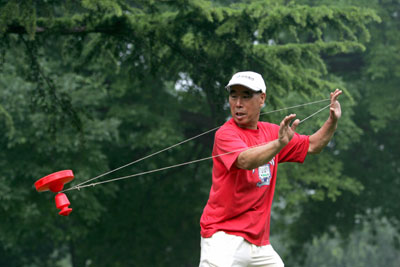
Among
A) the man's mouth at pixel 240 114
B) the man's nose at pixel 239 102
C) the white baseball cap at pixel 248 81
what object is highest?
the white baseball cap at pixel 248 81

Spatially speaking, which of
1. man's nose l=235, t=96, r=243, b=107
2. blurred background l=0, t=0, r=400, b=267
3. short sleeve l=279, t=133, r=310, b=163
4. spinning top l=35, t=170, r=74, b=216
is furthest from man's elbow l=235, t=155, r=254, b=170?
blurred background l=0, t=0, r=400, b=267

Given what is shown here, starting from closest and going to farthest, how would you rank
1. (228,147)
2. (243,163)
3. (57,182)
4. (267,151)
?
(267,151) < (243,163) < (228,147) < (57,182)

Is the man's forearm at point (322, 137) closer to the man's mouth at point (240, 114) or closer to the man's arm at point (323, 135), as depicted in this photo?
the man's arm at point (323, 135)

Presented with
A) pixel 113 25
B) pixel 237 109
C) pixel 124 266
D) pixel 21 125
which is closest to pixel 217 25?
pixel 113 25

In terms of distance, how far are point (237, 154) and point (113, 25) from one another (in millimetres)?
4412

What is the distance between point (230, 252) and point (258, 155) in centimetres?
65

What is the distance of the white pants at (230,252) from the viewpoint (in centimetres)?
369

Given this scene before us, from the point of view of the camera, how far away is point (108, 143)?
14.9m

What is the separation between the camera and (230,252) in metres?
3.68

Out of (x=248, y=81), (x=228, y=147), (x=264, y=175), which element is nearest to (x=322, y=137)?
(x=264, y=175)

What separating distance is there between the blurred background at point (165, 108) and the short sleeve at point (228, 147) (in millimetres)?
3491

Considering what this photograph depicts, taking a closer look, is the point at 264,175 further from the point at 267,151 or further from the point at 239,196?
the point at 267,151

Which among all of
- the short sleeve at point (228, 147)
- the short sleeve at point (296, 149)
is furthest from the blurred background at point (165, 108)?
the short sleeve at point (228, 147)

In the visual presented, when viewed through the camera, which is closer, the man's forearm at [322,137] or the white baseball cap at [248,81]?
the white baseball cap at [248,81]
